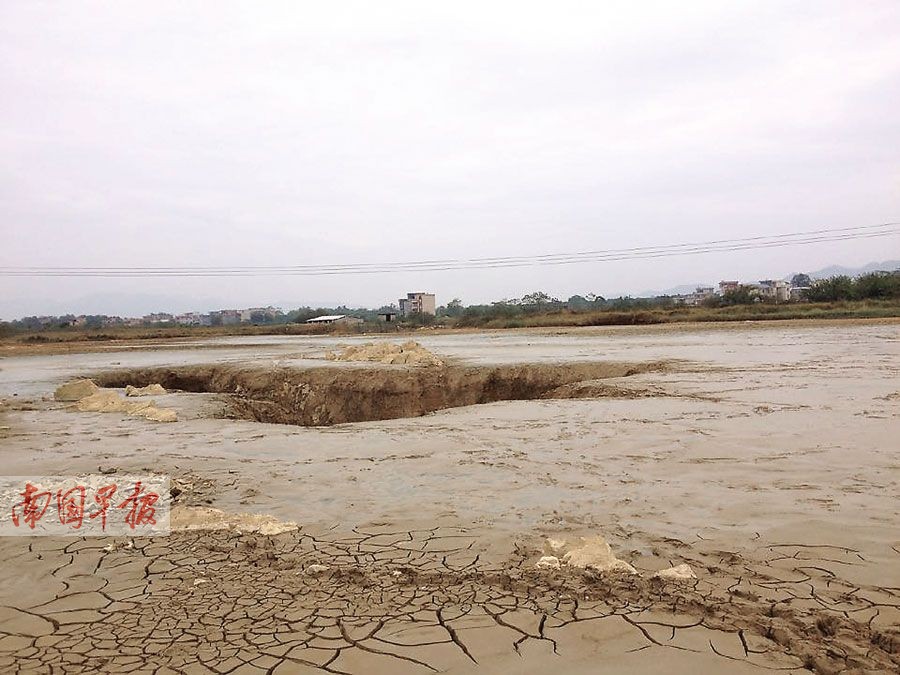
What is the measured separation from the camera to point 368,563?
3.58m

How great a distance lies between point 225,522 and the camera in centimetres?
436

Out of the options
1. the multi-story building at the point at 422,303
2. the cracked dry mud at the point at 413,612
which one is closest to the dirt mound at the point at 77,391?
the cracked dry mud at the point at 413,612

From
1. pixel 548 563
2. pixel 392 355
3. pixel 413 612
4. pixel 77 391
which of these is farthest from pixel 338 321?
pixel 413 612

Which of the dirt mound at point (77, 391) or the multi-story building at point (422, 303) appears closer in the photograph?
the dirt mound at point (77, 391)

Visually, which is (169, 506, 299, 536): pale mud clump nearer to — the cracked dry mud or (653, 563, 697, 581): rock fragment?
the cracked dry mud

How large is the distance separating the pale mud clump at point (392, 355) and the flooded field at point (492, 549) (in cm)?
665

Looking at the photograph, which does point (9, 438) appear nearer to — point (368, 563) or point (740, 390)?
point (368, 563)

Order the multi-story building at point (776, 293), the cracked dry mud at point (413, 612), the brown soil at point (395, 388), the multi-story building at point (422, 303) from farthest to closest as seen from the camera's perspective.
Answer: the multi-story building at point (422, 303) → the multi-story building at point (776, 293) → the brown soil at point (395, 388) → the cracked dry mud at point (413, 612)

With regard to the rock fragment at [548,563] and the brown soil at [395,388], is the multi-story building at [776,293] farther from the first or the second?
the rock fragment at [548,563]

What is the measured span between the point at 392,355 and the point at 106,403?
7.35 m

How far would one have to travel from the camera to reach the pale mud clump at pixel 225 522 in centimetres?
424

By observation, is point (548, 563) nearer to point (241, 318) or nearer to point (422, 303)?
point (422, 303)

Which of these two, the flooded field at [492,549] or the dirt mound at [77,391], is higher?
the dirt mound at [77,391]

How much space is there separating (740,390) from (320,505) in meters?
7.21
